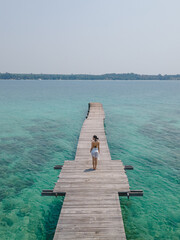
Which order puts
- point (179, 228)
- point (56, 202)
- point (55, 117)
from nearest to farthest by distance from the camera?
point (179, 228)
point (56, 202)
point (55, 117)

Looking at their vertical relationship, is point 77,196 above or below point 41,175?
above

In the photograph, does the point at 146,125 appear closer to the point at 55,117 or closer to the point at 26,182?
the point at 55,117

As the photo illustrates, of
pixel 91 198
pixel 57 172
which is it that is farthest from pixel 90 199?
pixel 57 172

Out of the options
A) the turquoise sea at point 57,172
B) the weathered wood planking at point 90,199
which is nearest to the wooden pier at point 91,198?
the weathered wood planking at point 90,199

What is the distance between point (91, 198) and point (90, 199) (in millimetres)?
92

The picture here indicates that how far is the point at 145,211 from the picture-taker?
12.2m

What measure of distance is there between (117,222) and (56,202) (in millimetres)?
5838

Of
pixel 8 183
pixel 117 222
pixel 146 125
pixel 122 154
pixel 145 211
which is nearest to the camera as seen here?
pixel 117 222

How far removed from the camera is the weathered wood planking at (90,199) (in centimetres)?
809

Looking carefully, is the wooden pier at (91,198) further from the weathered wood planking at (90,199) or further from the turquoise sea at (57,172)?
the turquoise sea at (57,172)

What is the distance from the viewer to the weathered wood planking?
8.09m

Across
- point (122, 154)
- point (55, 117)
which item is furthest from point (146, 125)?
point (55, 117)

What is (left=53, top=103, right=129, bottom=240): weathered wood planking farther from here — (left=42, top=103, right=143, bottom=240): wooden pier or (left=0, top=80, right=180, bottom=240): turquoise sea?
(left=0, top=80, right=180, bottom=240): turquoise sea

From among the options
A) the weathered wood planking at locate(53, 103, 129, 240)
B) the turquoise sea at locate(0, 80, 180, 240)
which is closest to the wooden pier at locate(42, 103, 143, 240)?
the weathered wood planking at locate(53, 103, 129, 240)
